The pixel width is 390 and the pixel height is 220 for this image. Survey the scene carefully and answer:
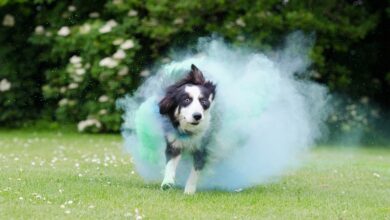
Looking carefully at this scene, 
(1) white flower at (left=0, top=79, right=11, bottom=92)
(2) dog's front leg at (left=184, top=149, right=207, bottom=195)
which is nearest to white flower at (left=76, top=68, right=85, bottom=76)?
(1) white flower at (left=0, top=79, right=11, bottom=92)

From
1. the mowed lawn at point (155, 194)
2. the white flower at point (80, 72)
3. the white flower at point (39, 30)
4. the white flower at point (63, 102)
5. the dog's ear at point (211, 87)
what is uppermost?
the white flower at point (39, 30)

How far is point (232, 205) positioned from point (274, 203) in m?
0.43

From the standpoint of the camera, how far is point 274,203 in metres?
7.35

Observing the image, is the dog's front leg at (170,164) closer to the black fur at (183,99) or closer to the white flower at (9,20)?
the black fur at (183,99)

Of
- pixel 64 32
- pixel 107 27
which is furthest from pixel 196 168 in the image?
pixel 64 32

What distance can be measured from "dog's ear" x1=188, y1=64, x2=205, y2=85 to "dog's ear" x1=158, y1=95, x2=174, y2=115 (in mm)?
265

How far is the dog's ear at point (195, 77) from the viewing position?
7.71m

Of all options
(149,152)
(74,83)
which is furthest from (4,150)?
(149,152)

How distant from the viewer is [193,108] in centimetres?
741

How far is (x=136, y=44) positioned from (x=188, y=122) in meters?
8.42

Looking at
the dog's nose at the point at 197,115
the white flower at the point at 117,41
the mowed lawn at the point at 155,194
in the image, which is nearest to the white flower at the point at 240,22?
the white flower at the point at 117,41

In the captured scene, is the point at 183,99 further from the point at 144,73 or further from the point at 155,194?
the point at 144,73

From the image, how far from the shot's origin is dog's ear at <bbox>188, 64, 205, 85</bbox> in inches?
304

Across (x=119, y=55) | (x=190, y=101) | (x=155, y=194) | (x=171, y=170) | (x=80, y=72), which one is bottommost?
(x=155, y=194)
